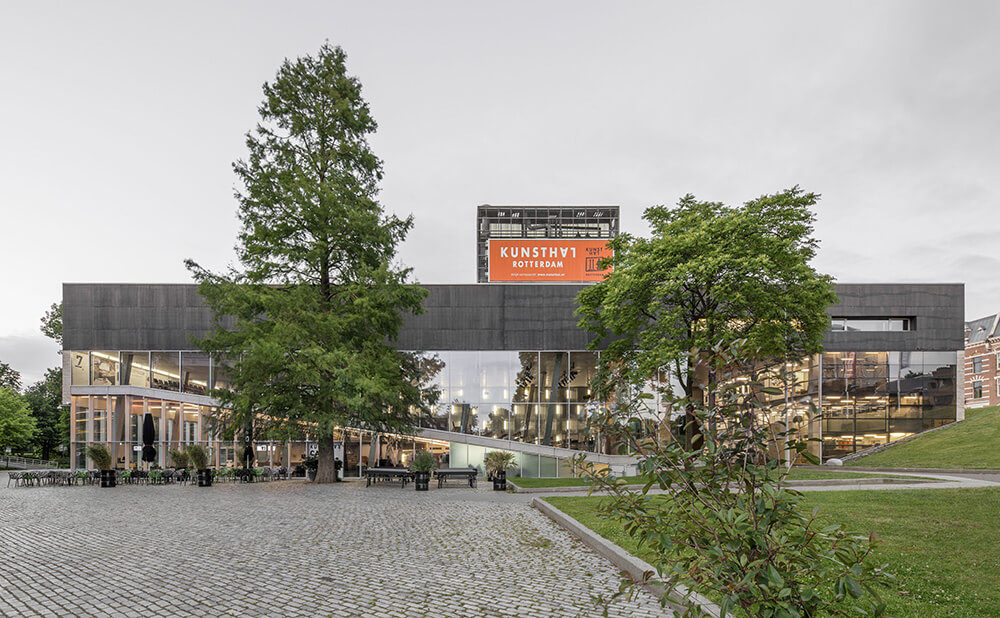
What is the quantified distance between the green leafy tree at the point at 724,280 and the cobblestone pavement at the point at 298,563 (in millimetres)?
11850

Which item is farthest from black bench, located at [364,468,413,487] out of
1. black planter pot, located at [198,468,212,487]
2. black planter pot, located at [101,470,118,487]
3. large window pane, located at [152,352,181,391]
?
large window pane, located at [152,352,181,391]

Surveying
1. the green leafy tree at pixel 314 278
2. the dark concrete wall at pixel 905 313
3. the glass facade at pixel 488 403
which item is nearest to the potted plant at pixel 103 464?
the green leafy tree at pixel 314 278

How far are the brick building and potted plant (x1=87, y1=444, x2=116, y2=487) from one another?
230ft

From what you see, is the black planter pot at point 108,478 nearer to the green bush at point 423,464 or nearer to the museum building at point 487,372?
the museum building at point 487,372

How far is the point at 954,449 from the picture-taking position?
2866 cm

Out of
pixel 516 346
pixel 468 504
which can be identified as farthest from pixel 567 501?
pixel 516 346

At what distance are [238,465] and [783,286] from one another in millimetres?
29593

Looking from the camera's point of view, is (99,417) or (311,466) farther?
(99,417)

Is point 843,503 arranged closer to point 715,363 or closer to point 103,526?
point 715,363

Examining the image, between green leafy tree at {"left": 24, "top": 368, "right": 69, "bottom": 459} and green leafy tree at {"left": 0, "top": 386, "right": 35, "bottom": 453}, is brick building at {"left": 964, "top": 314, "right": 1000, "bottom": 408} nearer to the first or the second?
green leafy tree at {"left": 0, "top": 386, "right": 35, "bottom": 453}

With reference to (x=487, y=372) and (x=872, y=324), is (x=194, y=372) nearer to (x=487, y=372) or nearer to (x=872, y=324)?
(x=487, y=372)

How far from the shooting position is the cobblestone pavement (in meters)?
6.64

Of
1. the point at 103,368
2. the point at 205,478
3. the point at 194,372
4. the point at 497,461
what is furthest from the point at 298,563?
the point at 103,368

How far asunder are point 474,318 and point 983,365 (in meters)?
55.9
